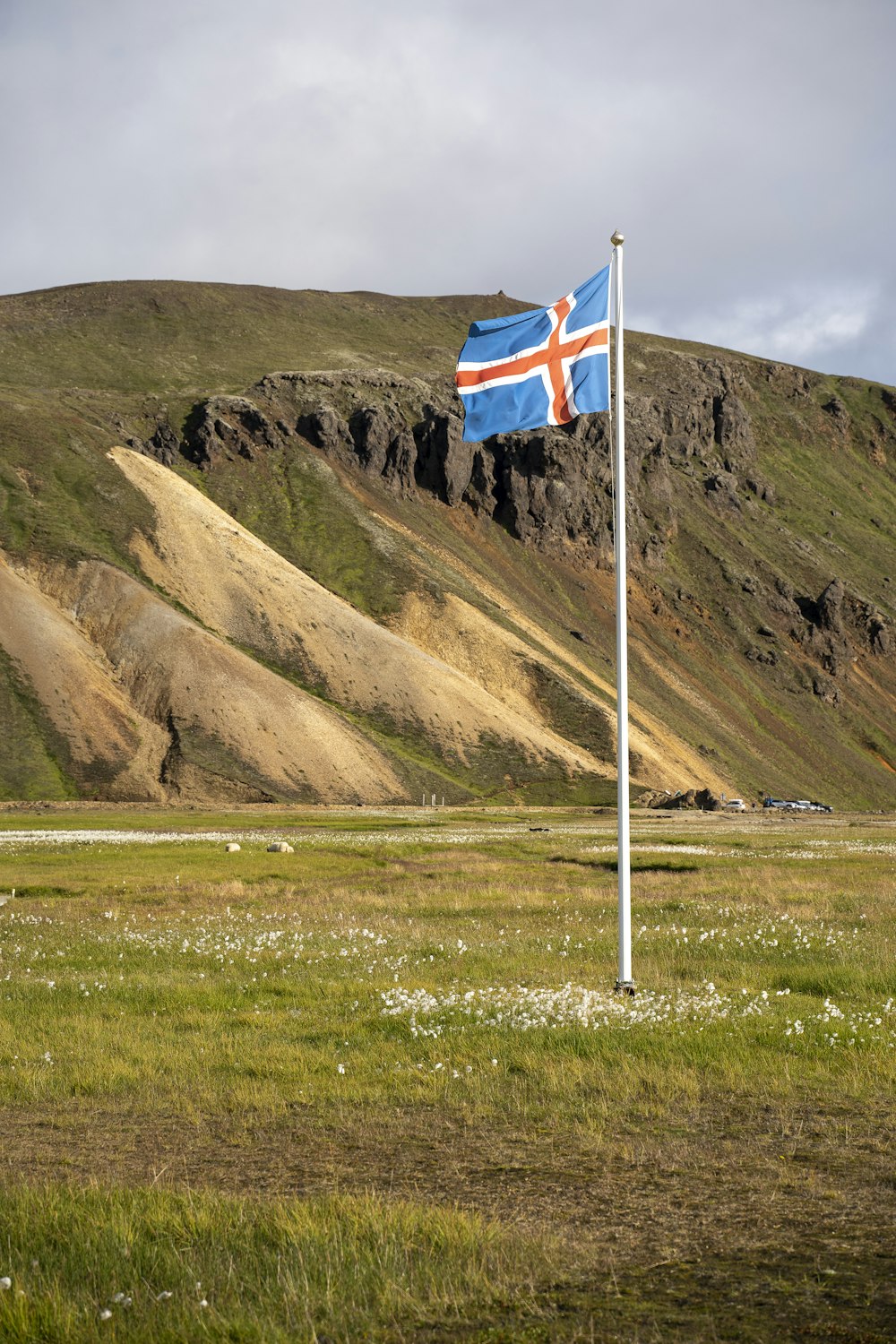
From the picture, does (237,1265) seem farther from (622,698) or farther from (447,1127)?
(622,698)

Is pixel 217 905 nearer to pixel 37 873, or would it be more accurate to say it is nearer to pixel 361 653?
pixel 37 873

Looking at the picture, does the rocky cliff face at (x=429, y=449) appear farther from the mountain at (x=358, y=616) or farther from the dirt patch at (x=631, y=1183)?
the dirt patch at (x=631, y=1183)

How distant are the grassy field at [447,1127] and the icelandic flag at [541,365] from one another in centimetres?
981

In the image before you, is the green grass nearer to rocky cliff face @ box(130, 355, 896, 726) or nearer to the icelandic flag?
the icelandic flag

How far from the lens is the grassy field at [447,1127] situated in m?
7.00

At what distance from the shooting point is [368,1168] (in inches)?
405

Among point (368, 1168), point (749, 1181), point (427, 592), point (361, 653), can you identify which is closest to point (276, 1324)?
point (368, 1168)

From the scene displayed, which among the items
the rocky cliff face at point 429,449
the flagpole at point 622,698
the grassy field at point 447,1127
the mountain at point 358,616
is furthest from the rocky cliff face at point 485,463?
the flagpole at point 622,698

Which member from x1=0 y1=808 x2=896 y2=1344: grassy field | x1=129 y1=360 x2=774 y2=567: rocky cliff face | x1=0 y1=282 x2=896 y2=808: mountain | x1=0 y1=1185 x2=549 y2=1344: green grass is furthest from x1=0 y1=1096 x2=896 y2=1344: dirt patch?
x1=129 y1=360 x2=774 y2=567: rocky cliff face

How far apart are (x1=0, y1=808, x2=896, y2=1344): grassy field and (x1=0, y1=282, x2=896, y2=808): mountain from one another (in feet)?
254

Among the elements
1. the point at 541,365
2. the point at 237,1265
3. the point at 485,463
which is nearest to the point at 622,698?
the point at 541,365

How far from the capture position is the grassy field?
7.00m

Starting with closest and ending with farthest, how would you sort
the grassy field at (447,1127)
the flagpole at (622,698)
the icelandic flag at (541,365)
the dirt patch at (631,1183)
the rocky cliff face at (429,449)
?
the dirt patch at (631,1183)
the grassy field at (447,1127)
the flagpole at (622,698)
the icelandic flag at (541,365)
the rocky cliff face at (429,449)

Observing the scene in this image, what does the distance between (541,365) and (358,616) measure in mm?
111140
